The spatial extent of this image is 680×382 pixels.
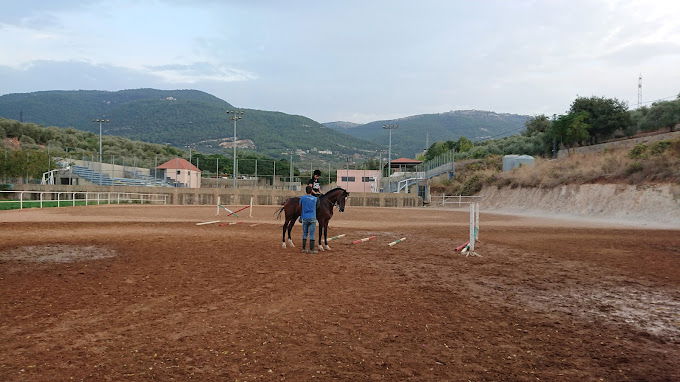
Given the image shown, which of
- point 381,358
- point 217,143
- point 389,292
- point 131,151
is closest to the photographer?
point 381,358

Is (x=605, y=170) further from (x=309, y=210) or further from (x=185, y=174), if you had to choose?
(x=185, y=174)

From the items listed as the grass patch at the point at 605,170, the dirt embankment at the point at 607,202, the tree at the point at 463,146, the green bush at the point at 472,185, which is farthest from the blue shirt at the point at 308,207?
the tree at the point at 463,146

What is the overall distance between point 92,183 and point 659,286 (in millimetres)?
56923

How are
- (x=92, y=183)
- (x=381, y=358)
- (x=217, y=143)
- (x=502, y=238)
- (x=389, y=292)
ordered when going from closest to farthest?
(x=381, y=358) → (x=389, y=292) → (x=502, y=238) → (x=92, y=183) → (x=217, y=143)

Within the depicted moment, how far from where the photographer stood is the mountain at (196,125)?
15025cm

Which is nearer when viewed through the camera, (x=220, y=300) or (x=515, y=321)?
(x=515, y=321)

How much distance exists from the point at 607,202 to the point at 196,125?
153 meters

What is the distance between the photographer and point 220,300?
637cm

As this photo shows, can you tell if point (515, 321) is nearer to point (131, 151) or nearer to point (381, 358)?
point (381, 358)

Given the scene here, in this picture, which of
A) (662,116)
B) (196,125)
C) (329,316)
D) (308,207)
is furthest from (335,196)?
(196,125)

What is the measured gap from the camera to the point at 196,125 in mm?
162875

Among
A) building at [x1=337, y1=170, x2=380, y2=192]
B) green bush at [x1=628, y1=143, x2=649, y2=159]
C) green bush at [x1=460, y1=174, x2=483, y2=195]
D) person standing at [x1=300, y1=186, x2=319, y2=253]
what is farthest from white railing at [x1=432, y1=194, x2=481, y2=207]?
person standing at [x1=300, y1=186, x2=319, y2=253]

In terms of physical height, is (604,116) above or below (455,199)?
above

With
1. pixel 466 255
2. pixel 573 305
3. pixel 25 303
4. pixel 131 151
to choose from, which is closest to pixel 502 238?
pixel 466 255
